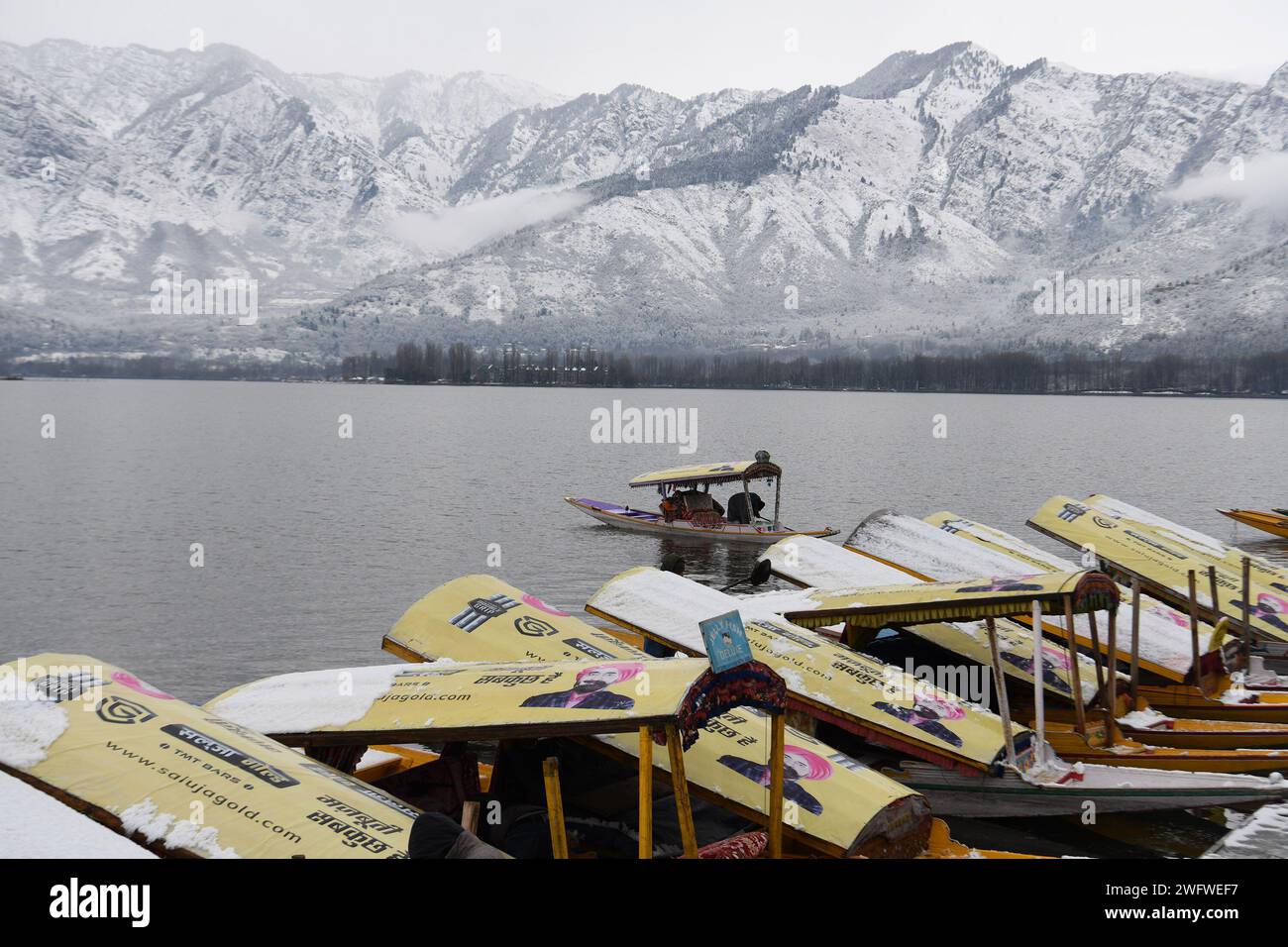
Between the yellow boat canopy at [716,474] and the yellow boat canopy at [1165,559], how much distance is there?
18.0 m

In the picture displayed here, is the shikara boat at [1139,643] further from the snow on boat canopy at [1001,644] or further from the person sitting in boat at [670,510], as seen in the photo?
the person sitting in boat at [670,510]

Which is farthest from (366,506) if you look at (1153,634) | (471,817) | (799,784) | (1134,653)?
(799,784)

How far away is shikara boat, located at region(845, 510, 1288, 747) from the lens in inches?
815

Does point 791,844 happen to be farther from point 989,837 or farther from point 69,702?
point 69,702

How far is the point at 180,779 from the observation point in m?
13.2

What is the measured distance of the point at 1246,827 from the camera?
1747 cm

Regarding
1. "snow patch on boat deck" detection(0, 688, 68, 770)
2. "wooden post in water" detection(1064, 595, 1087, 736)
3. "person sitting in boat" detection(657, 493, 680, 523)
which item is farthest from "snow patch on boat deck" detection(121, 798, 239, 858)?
"person sitting in boat" detection(657, 493, 680, 523)

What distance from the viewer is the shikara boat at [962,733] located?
59.7 feet

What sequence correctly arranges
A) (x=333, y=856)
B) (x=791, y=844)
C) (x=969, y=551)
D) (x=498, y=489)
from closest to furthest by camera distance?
1. (x=333, y=856)
2. (x=791, y=844)
3. (x=969, y=551)
4. (x=498, y=489)

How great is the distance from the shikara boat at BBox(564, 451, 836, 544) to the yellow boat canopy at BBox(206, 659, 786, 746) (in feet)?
120

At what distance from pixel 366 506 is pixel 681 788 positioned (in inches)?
2203

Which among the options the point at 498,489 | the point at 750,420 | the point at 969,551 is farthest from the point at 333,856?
the point at 750,420
